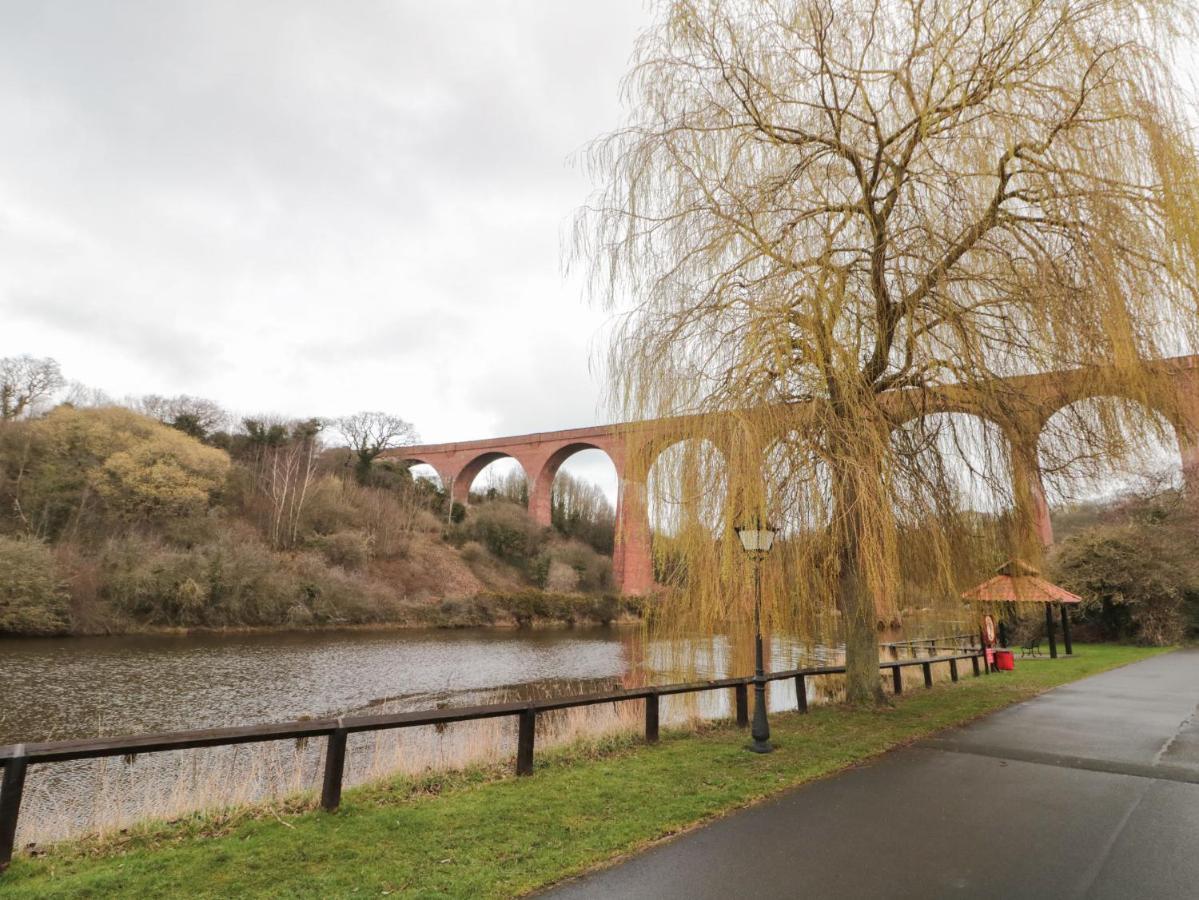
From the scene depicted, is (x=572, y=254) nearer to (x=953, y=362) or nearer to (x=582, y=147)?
(x=582, y=147)

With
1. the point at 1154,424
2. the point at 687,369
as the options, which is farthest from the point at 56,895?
the point at 1154,424

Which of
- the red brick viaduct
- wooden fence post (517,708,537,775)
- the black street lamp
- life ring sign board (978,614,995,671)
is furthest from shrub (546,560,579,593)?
wooden fence post (517,708,537,775)

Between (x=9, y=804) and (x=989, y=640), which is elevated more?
(x=9, y=804)

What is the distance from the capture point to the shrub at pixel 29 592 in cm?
1734

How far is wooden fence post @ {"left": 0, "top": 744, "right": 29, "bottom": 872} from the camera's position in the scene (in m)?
3.16

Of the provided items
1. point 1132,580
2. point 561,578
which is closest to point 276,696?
point 1132,580

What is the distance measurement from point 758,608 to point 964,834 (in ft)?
7.37

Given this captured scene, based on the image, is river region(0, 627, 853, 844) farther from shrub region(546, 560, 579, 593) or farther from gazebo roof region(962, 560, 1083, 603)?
shrub region(546, 560, 579, 593)

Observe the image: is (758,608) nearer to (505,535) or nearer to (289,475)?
(289,475)

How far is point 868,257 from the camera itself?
6285 mm

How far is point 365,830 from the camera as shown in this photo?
3.74 metres

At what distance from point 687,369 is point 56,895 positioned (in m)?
5.56

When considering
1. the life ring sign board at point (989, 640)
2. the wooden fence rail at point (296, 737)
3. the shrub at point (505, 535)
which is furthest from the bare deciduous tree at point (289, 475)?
the wooden fence rail at point (296, 737)

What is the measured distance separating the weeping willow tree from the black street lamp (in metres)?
0.21
